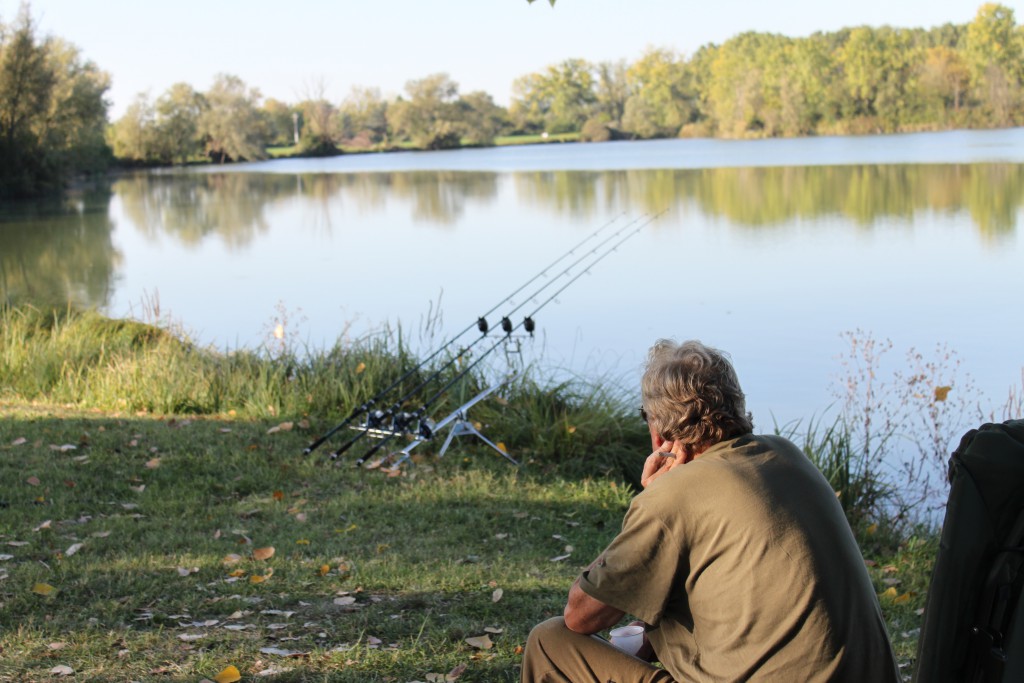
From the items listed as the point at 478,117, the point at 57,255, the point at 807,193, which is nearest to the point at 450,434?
the point at 57,255

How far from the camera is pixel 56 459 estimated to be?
5.85 meters

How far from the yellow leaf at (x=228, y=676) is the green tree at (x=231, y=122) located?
6506 cm

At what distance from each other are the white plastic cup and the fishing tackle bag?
75cm

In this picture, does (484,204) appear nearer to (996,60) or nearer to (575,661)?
(575,661)

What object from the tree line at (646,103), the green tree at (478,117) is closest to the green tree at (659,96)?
the tree line at (646,103)

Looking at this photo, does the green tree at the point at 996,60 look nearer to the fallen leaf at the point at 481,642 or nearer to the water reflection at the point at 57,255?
the water reflection at the point at 57,255

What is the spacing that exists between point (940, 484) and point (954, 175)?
78.9ft

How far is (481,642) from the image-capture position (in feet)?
11.4

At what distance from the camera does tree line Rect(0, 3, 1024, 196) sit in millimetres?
59594

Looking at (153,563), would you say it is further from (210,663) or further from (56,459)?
(56,459)

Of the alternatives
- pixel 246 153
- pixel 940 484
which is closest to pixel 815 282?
pixel 940 484

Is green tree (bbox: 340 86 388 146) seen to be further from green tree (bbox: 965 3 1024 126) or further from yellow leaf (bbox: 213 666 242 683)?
yellow leaf (bbox: 213 666 242 683)

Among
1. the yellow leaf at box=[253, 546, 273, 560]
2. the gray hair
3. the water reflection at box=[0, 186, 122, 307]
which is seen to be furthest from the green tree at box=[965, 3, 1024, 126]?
the gray hair

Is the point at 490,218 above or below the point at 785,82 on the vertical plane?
below
